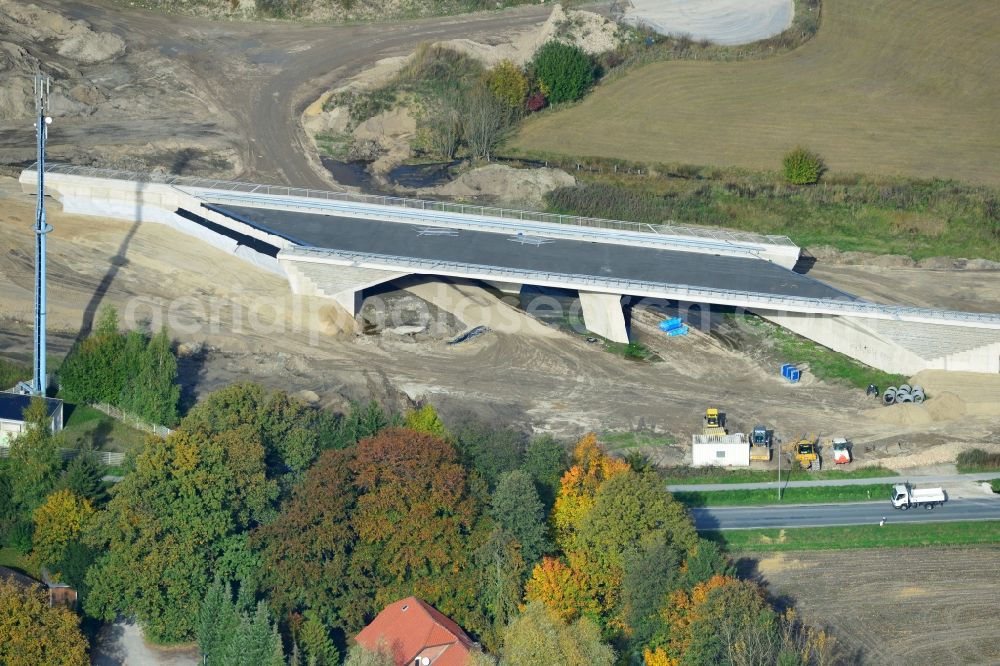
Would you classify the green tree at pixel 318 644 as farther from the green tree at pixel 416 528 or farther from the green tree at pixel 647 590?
the green tree at pixel 647 590

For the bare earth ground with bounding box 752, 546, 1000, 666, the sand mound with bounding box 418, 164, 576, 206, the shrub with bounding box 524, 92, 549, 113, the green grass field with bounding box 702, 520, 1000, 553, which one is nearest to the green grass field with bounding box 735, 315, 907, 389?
the green grass field with bounding box 702, 520, 1000, 553

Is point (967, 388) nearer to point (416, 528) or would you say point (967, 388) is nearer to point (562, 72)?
point (416, 528)

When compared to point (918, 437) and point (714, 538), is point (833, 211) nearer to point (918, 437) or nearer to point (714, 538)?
point (918, 437)

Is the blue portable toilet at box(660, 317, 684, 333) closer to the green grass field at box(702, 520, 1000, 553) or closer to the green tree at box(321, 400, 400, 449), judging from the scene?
the green grass field at box(702, 520, 1000, 553)

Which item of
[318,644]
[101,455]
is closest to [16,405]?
[101,455]

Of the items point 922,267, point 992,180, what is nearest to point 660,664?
point 922,267
